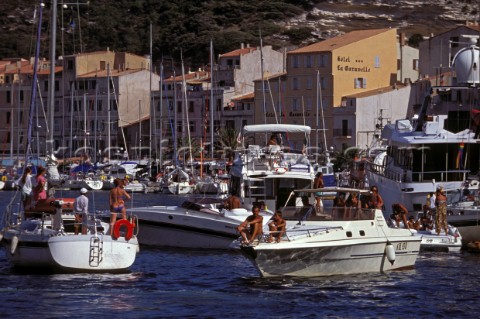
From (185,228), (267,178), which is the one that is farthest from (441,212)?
(185,228)

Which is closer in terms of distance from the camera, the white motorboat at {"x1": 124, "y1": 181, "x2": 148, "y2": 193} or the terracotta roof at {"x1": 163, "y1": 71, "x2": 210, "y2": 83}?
the white motorboat at {"x1": 124, "y1": 181, "x2": 148, "y2": 193}

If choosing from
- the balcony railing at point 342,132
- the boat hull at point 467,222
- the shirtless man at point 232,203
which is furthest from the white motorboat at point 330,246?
the balcony railing at point 342,132

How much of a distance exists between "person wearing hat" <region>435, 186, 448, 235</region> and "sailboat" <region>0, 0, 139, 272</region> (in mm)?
10420

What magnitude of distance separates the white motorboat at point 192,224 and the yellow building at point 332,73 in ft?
234

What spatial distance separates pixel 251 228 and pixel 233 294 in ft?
5.54

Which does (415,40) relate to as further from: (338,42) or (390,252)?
(390,252)

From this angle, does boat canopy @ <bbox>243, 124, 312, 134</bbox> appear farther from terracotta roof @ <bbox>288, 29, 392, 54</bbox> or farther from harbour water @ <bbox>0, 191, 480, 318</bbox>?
terracotta roof @ <bbox>288, 29, 392, 54</bbox>

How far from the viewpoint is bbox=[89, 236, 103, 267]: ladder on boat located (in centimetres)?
3284

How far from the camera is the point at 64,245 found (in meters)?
32.9

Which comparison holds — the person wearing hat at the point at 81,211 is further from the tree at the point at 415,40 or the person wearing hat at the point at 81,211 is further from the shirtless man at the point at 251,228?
the tree at the point at 415,40

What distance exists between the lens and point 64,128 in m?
131

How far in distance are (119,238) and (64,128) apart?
98.5 meters

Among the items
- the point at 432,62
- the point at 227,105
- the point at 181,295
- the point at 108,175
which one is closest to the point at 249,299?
the point at 181,295

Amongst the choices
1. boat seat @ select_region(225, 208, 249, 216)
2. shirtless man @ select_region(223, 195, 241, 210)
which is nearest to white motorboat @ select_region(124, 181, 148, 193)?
shirtless man @ select_region(223, 195, 241, 210)
